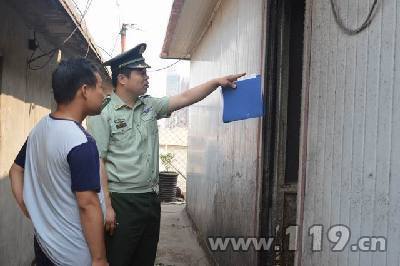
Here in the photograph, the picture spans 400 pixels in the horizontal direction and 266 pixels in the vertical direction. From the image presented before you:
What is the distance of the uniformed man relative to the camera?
308 centimetres

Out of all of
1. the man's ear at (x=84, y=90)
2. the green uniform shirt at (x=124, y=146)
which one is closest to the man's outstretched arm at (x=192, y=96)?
the green uniform shirt at (x=124, y=146)

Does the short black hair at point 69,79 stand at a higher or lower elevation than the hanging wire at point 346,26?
lower

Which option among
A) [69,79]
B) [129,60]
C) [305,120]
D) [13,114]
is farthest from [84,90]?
[13,114]

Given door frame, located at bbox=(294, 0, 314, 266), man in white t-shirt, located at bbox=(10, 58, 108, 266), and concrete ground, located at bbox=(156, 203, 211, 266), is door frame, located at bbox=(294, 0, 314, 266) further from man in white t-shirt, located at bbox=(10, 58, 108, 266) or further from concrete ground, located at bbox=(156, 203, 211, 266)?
concrete ground, located at bbox=(156, 203, 211, 266)

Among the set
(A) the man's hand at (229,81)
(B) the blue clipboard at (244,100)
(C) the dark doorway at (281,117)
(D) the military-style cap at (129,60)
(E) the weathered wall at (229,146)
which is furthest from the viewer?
(E) the weathered wall at (229,146)

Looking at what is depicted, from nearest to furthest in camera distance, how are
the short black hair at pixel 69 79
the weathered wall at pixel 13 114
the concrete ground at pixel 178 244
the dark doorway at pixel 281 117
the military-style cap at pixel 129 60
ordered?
the short black hair at pixel 69 79 → the military-style cap at pixel 129 60 → the dark doorway at pixel 281 117 → the weathered wall at pixel 13 114 → the concrete ground at pixel 178 244

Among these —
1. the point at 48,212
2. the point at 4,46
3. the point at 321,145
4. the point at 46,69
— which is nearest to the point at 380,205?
the point at 321,145

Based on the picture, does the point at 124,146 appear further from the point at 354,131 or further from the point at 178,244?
the point at 178,244

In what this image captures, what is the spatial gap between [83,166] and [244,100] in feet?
4.46

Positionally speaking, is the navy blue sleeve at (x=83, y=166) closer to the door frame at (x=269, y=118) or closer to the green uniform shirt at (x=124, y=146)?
the green uniform shirt at (x=124, y=146)

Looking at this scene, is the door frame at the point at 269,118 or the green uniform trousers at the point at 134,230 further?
the door frame at the point at 269,118

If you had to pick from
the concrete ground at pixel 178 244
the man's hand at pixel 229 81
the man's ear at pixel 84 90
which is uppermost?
the man's hand at pixel 229 81

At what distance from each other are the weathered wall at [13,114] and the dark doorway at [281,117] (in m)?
2.54

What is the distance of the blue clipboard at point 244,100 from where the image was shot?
2.98 meters
